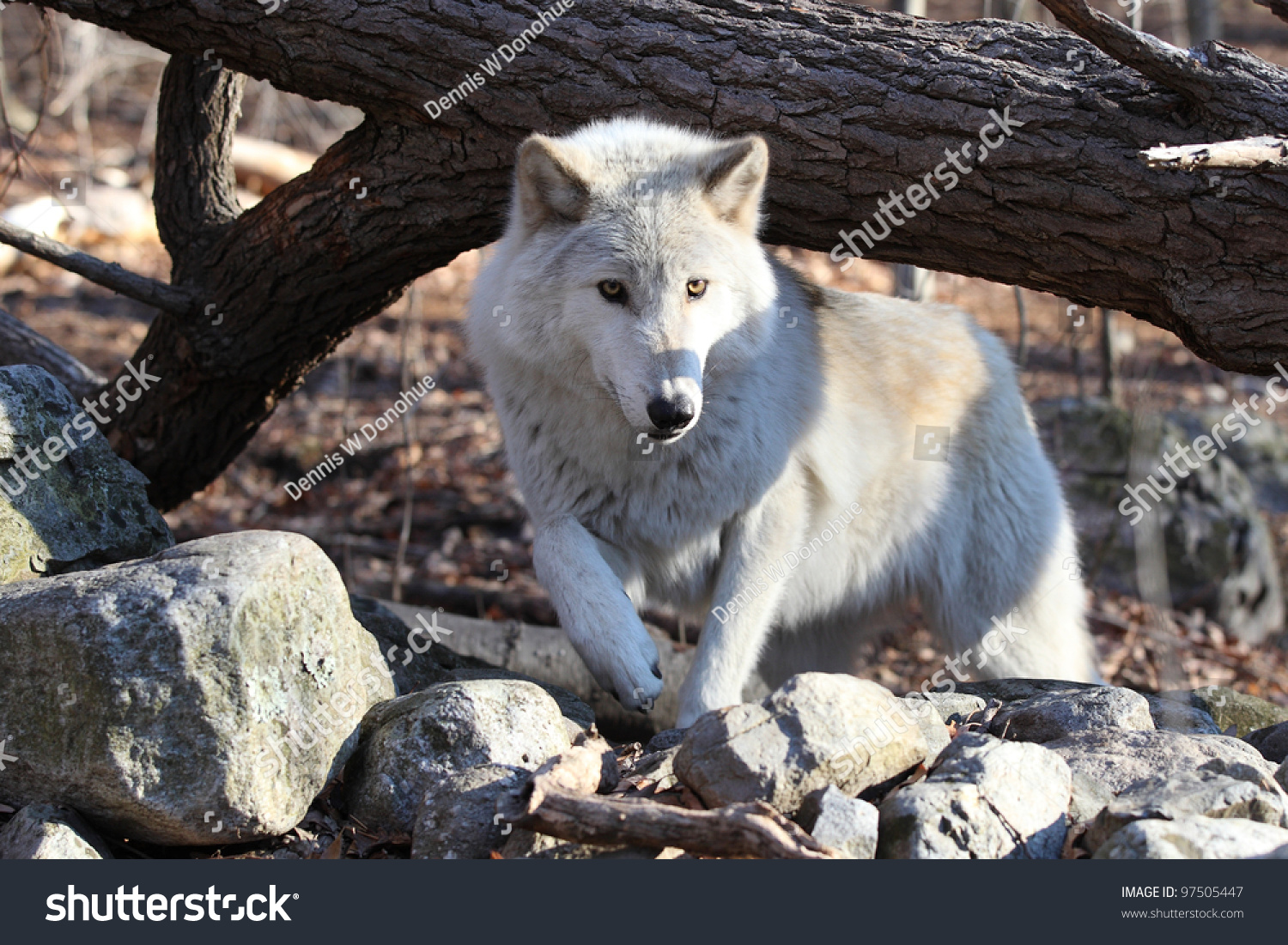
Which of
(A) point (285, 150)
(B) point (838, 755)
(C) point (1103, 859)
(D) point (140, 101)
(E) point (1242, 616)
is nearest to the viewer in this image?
(C) point (1103, 859)

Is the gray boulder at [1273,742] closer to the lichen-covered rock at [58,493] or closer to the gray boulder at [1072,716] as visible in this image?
the gray boulder at [1072,716]

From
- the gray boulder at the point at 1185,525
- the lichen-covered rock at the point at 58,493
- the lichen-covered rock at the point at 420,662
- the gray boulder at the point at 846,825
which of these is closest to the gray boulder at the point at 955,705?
the gray boulder at the point at 846,825

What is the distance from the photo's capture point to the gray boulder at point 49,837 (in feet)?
9.00

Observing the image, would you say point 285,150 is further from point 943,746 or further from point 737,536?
point 943,746

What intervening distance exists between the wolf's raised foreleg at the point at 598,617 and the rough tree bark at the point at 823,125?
65.7 inches

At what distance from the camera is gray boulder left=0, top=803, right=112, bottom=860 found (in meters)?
2.74

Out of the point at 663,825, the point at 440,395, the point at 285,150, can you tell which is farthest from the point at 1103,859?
the point at 285,150

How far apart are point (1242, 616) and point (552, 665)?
5107mm

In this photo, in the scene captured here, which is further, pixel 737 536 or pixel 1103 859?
pixel 737 536

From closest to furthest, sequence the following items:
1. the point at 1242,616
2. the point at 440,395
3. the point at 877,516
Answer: the point at 877,516, the point at 1242,616, the point at 440,395

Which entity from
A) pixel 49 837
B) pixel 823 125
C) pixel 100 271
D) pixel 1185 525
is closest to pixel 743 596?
pixel 823 125

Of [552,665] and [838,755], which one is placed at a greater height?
[838,755]

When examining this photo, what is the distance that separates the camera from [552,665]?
5707 mm

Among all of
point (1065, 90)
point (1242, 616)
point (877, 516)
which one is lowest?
point (1242, 616)
